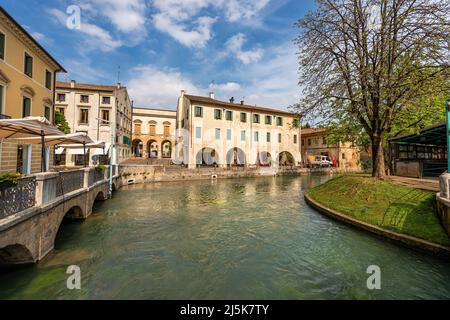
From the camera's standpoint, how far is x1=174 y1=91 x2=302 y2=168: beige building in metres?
31.5

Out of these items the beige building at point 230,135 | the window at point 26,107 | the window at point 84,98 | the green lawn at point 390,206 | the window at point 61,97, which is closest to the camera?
the green lawn at point 390,206

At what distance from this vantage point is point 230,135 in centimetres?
3416

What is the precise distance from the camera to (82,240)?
7938 mm

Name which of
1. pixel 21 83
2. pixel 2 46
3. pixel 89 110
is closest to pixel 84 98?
pixel 89 110

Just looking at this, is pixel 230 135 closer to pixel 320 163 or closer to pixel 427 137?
pixel 320 163

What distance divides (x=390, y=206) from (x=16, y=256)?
13016mm

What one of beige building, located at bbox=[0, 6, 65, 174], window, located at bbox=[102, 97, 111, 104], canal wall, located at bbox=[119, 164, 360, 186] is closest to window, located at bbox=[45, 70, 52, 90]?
beige building, located at bbox=[0, 6, 65, 174]

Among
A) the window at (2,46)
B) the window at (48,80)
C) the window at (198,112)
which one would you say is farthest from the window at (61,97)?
the window at (2,46)

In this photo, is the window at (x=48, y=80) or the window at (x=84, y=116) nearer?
the window at (x=48, y=80)

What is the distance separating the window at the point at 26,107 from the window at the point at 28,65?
5.58 ft

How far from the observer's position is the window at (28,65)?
47.3 feet

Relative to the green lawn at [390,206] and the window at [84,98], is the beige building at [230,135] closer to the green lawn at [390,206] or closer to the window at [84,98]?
the window at [84,98]

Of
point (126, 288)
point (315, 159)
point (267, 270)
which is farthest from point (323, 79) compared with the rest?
point (315, 159)

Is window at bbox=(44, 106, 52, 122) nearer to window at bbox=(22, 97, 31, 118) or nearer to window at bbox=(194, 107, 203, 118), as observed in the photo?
window at bbox=(22, 97, 31, 118)
